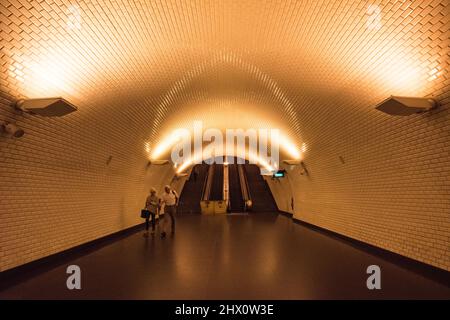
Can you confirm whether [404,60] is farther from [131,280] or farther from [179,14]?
[131,280]

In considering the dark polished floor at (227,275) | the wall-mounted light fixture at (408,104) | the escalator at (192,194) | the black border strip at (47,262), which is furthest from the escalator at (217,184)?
the wall-mounted light fixture at (408,104)

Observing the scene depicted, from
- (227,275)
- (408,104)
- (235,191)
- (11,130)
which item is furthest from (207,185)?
(408,104)

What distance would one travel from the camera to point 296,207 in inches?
567

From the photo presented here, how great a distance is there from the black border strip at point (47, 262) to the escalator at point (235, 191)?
14.4 meters

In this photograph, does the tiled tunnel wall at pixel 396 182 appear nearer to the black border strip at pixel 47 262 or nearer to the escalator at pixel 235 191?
the black border strip at pixel 47 262

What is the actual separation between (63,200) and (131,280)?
2.61 metres

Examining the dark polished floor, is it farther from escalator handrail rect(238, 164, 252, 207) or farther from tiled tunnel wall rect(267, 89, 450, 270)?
escalator handrail rect(238, 164, 252, 207)

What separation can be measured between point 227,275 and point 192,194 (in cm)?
1973

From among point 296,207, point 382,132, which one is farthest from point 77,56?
point 296,207

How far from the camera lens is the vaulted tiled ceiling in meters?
3.99

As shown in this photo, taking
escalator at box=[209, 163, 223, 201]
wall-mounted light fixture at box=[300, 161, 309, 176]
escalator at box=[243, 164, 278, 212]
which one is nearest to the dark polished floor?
wall-mounted light fixture at box=[300, 161, 309, 176]

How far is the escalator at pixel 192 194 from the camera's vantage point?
2200 cm

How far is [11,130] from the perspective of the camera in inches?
169

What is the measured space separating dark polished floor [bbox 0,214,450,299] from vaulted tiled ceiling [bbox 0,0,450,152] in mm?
2700
